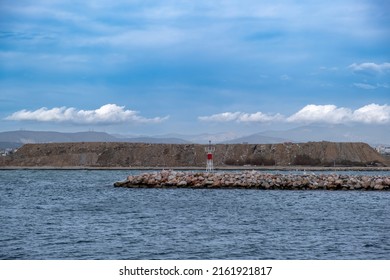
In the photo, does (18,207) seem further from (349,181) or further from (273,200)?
(349,181)

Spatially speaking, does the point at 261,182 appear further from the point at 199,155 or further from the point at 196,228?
the point at 199,155

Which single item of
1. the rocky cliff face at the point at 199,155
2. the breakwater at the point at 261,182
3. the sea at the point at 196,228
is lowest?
the sea at the point at 196,228

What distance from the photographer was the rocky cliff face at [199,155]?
4414 inches

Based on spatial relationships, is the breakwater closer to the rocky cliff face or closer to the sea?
the sea

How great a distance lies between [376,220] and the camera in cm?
2509

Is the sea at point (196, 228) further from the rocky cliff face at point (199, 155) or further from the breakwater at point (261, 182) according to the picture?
the rocky cliff face at point (199, 155)

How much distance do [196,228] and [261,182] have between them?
23.2m

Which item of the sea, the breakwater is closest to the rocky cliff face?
the breakwater

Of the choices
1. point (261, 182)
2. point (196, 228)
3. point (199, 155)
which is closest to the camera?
point (196, 228)

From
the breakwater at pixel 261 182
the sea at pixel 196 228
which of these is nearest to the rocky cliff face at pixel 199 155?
the breakwater at pixel 261 182

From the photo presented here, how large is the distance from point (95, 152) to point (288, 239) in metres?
104

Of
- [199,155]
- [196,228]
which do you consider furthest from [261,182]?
[199,155]

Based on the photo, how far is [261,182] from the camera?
45.1 m

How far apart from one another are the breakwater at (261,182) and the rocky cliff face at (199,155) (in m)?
61.8
